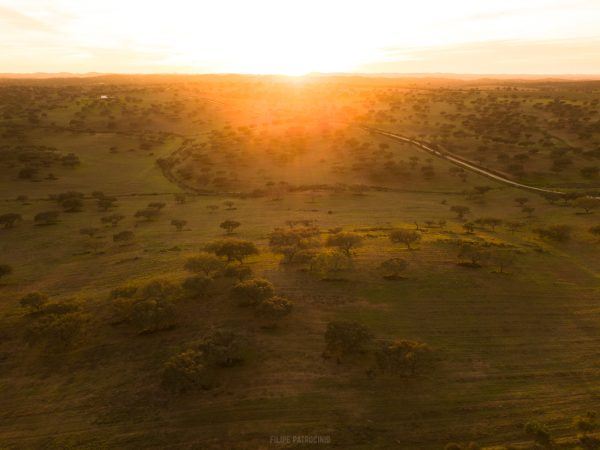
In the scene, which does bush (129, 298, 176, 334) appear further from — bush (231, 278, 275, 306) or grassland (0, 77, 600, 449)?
bush (231, 278, 275, 306)

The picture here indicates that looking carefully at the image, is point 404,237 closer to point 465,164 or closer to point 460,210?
point 460,210

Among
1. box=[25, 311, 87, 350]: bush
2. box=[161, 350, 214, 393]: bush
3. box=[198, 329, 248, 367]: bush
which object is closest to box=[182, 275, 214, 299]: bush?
box=[198, 329, 248, 367]: bush

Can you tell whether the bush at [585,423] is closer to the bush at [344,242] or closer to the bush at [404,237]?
the bush at [404,237]

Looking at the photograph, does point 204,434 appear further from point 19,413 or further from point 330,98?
point 330,98

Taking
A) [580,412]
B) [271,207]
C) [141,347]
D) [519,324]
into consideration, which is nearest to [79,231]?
[271,207]

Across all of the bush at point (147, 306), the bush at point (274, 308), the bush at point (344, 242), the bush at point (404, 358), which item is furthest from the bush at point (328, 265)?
the bush at point (147, 306)
